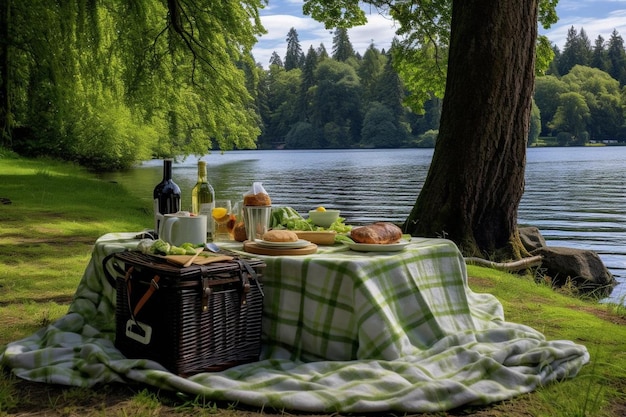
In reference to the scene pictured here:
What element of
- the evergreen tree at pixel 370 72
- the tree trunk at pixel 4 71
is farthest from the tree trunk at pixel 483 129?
the evergreen tree at pixel 370 72

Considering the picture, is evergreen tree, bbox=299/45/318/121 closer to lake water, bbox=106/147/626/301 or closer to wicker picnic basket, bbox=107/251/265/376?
lake water, bbox=106/147/626/301

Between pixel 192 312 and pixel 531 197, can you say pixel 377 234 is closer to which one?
pixel 192 312

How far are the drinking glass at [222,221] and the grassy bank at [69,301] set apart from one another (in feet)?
3.69

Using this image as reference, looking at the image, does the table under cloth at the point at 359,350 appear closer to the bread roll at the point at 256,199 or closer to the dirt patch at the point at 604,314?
the bread roll at the point at 256,199

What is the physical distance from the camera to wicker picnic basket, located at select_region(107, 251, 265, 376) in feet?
10.5

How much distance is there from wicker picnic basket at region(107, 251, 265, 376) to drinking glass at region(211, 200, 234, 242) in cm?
60

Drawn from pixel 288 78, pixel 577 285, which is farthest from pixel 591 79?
pixel 577 285

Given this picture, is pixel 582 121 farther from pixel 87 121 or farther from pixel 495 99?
pixel 495 99

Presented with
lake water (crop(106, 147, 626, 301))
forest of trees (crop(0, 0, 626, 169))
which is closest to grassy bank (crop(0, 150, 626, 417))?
forest of trees (crop(0, 0, 626, 169))

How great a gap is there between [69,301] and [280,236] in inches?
100

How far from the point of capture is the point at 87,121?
1165 inches

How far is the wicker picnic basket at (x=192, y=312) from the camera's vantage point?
321 cm

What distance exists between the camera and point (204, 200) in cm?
391

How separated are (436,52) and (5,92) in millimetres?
9427
